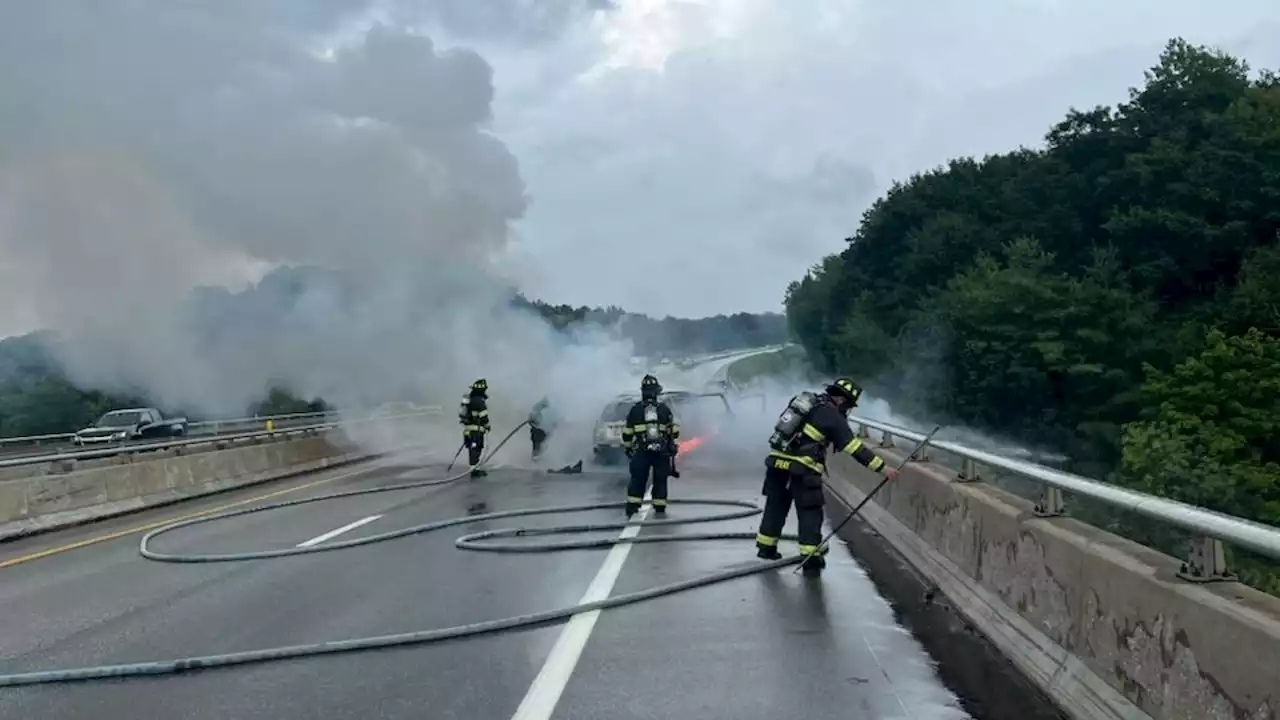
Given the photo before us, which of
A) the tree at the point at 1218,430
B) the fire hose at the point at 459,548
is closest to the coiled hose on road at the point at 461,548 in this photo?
the fire hose at the point at 459,548

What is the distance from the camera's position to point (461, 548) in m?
13.3

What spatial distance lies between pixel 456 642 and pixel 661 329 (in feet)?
139

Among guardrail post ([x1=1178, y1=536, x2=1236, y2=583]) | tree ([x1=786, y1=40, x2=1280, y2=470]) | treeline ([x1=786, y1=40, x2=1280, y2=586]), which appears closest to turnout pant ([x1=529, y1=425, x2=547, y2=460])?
guardrail post ([x1=1178, y1=536, x2=1236, y2=583])

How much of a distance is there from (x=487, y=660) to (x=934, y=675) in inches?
105

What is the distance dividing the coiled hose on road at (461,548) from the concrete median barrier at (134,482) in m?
2.05

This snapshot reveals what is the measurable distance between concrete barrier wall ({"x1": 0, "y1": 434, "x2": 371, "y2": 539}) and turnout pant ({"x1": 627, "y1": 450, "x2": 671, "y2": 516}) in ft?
26.1

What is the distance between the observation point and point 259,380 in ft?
135

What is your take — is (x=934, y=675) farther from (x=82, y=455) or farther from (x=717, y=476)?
(x=82, y=455)

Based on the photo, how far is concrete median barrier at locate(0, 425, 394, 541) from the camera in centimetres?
1736

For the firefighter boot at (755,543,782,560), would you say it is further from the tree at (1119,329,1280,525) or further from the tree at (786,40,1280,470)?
the tree at (786,40,1280,470)

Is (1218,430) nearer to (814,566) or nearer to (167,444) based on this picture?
(167,444)

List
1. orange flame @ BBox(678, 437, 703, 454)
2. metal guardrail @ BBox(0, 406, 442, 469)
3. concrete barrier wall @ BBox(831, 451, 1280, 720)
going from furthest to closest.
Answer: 1. orange flame @ BBox(678, 437, 703, 454)
2. metal guardrail @ BBox(0, 406, 442, 469)
3. concrete barrier wall @ BBox(831, 451, 1280, 720)

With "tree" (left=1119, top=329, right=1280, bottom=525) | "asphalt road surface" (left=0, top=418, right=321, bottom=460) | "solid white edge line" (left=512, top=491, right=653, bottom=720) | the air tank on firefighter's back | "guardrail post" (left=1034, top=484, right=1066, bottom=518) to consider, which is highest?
the air tank on firefighter's back

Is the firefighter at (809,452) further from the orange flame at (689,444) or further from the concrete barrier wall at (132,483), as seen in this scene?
the orange flame at (689,444)
